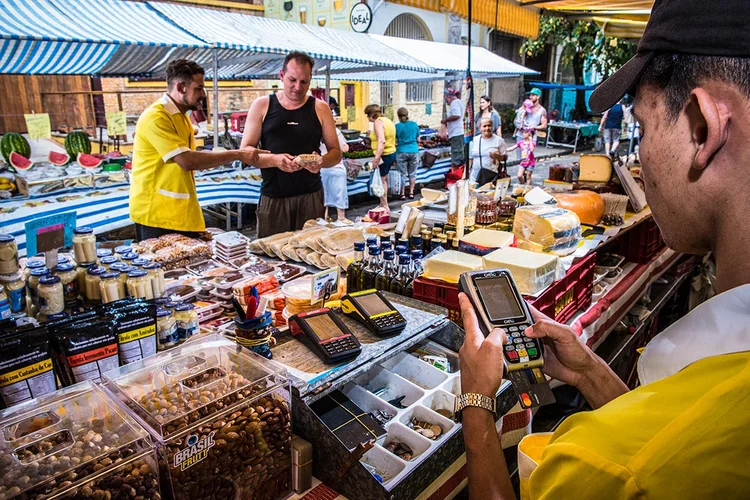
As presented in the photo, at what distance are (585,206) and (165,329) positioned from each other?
9.41 ft

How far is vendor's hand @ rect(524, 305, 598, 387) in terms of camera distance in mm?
1534

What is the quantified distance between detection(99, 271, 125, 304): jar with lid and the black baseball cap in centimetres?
172

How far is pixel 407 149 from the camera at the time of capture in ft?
33.1

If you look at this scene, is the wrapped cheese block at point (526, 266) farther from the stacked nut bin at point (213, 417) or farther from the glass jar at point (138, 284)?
the glass jar at point (138, 284)

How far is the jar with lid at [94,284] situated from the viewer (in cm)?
188

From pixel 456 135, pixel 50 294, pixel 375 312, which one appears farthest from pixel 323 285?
pixel 456 135

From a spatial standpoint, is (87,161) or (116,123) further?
(116,123)

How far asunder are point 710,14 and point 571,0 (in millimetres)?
4700

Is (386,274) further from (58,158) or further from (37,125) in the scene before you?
(58,158)

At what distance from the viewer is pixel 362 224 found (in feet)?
11.6

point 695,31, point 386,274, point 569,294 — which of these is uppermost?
point 695,31

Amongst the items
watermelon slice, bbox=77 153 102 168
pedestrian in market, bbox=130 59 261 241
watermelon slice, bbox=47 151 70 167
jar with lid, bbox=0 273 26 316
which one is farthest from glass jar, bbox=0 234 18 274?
watermelon slice, bbox=47 151 70 167

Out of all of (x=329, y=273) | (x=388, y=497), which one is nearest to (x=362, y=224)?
(x=329, y=273)

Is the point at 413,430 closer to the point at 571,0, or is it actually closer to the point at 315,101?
the point at 315,101
